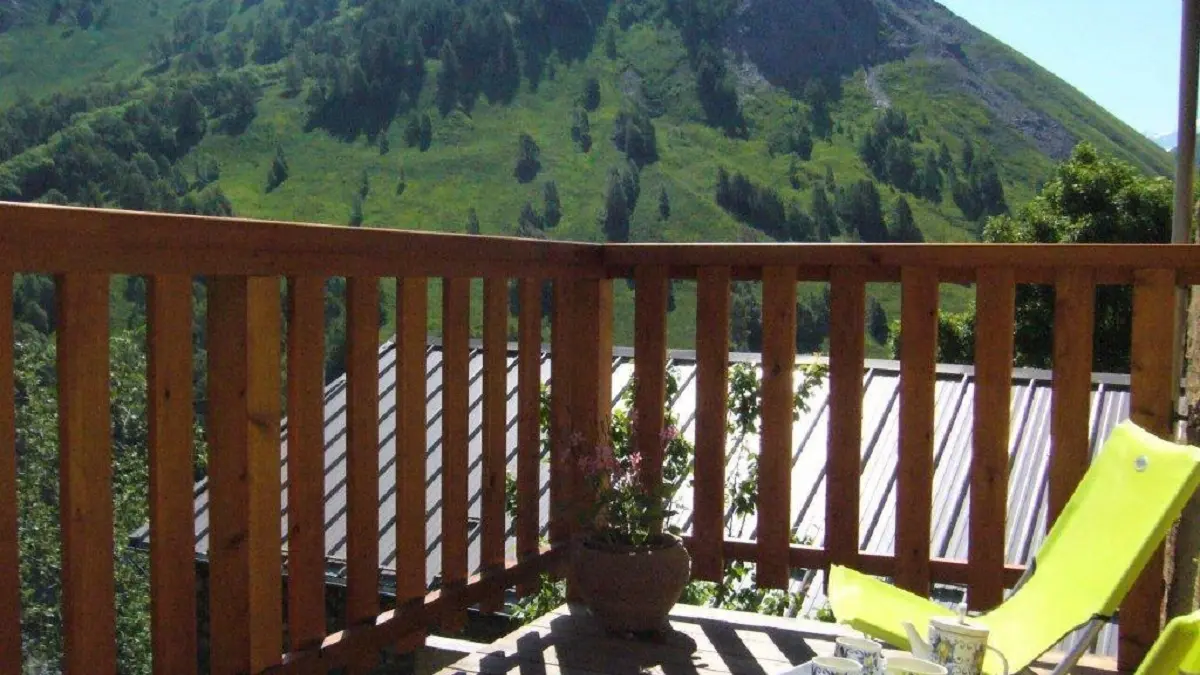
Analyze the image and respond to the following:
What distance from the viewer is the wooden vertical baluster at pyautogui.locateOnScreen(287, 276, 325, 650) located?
2.46m

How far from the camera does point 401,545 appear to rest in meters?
2.94

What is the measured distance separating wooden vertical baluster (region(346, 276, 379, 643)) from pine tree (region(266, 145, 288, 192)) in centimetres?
6082

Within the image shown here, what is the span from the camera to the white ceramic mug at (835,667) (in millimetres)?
1753

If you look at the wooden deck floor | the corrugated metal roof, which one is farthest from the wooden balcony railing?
the corrugated metal roof

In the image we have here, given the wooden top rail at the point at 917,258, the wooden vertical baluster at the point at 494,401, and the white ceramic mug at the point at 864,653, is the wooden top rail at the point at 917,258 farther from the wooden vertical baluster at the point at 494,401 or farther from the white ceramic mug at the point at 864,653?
the white ceramic mug at the point at 864,653

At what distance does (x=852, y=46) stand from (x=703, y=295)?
75.7 metres

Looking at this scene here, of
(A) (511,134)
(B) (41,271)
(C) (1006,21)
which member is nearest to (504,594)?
(B) (41,271)

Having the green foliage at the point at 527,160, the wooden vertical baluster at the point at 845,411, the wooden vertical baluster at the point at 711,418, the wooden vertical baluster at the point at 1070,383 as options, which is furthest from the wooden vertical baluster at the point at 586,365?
the green foliage at the point at 527,160

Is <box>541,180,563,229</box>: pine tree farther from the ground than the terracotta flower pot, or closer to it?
farther from the ground

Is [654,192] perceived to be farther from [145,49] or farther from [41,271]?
[41,271]

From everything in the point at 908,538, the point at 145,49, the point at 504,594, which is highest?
the point at 145,49

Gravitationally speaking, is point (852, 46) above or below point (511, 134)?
above

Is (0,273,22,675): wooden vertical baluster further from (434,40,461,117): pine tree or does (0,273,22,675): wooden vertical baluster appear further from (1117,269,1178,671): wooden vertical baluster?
(434,40,461,117): pine tree

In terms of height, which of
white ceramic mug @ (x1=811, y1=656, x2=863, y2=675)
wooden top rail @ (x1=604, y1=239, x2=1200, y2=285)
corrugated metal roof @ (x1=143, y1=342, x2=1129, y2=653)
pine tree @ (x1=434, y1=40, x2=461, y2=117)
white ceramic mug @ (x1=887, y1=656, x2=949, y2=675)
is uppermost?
pine tree @ (x1=434, y1=40, x2=461, y2=117)
